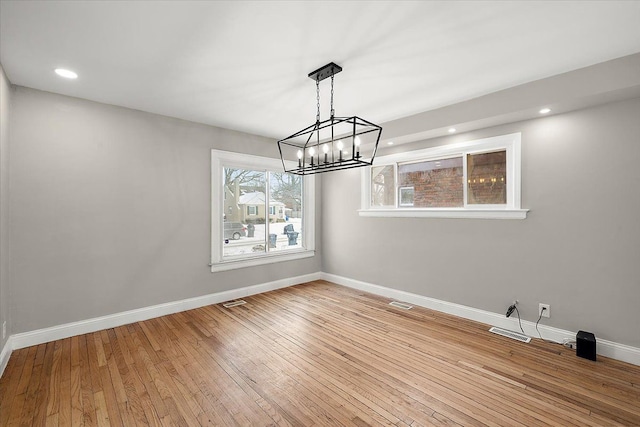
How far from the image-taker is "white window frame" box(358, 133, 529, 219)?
3.25m

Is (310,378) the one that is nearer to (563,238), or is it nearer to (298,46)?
(298,46)

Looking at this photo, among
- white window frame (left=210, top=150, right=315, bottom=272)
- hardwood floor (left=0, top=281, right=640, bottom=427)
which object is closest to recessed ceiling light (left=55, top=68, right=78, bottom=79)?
white window frame (left=210, top=150, right=315, bottom=272)

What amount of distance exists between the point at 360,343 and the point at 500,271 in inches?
74.6

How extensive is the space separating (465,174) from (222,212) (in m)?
3.48

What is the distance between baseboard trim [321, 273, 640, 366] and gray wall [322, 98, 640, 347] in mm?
63

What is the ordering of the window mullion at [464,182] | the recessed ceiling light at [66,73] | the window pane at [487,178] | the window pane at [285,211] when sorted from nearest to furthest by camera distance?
the recessed ceiling light at [66,73] → the window pane at [487,178] → the window mullion at [464,182] → the window pane at [285,211]

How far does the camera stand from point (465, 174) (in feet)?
12.3

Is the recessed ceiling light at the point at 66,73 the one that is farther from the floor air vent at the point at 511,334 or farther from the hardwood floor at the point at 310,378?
the floor air vent at the point at 511,334

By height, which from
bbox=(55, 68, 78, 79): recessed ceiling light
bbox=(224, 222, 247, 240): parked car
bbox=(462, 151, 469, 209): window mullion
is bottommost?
bbox=(224, 222, 247, 240): parked car

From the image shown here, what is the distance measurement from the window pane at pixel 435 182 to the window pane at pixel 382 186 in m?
0.17

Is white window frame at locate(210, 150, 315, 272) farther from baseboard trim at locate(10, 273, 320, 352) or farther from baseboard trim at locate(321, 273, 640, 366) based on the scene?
baseboard trim at locate(321, 273, 640, 366)

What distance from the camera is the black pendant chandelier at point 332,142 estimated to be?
7.99ft

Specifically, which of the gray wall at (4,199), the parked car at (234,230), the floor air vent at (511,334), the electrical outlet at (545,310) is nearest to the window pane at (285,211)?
the parked car at (234,230)

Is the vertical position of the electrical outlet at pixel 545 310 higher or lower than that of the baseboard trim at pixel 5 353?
higher
